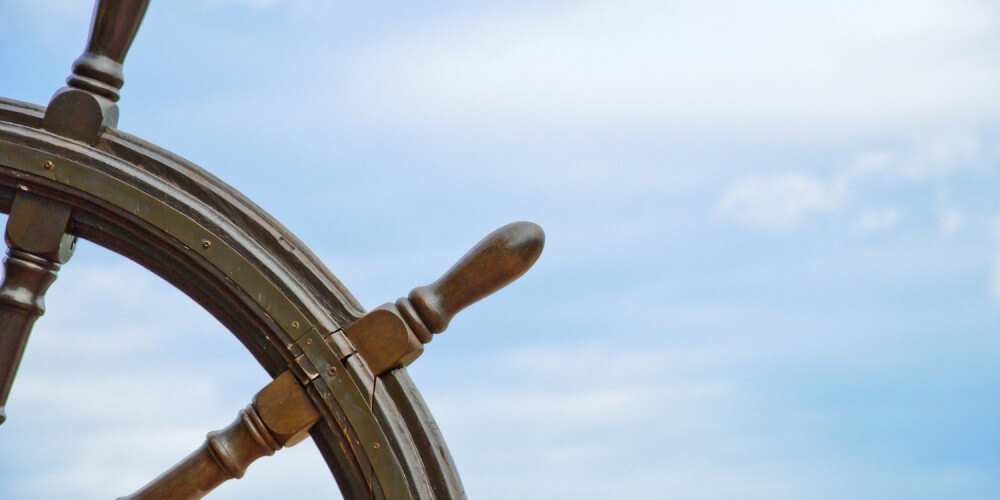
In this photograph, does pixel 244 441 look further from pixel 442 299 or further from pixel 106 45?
pixel 106 45

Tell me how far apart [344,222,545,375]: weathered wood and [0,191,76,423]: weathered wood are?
30cm

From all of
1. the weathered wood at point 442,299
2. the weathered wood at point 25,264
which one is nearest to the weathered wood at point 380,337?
the weathered wood at point 442,299

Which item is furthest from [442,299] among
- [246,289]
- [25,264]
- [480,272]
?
[25,264]

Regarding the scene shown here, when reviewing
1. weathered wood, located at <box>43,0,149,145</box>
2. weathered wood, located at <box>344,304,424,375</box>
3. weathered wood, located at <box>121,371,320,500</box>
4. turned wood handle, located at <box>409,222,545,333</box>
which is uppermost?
weathered wood, located at <box>43,0,149,145</box>

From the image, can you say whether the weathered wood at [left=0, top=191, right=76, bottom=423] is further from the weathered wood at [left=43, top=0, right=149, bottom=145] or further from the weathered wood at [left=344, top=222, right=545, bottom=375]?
the weathered wood at [left=344, top=222, right=545, bottom=375]

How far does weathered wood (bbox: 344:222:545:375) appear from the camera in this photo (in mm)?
1248

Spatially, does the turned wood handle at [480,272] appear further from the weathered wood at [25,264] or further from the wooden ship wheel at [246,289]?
the weathered wood at [25,264]

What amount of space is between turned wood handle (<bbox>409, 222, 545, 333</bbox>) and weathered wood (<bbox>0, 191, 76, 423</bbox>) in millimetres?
358

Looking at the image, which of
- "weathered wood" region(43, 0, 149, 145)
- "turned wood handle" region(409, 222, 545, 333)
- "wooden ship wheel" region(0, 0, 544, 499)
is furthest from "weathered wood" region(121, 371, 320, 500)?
"weathered wood" region(43, 0, 149, 145)

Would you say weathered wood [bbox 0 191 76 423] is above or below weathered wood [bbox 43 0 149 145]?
below

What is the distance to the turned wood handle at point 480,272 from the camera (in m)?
1.26

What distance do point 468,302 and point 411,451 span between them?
0.16 metres

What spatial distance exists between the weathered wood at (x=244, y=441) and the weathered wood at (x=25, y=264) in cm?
19

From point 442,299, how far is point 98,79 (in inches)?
16.4
